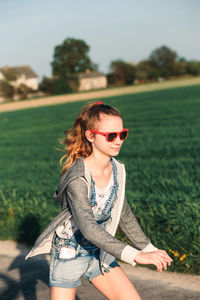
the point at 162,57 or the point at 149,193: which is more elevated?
the point at 162,57

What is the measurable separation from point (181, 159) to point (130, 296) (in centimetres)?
681

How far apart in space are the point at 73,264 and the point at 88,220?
1.38ft

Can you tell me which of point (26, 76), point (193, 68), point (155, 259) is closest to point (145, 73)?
point (193, 68)

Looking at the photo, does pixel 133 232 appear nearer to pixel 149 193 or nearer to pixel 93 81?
pixel 149 193

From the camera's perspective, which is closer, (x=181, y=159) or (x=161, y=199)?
(x=161, y=199)

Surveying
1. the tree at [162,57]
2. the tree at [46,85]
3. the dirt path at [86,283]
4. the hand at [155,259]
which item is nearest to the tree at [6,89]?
the tree at [46,85]

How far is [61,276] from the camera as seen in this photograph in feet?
8.45

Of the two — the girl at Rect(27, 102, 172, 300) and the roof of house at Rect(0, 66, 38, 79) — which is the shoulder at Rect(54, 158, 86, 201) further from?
the roof of house at Rect(0, 66, 38, 79)

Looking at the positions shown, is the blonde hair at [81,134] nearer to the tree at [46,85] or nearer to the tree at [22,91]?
the tree at [22,91]

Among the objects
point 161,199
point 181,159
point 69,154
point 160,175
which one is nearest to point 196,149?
point 181,159

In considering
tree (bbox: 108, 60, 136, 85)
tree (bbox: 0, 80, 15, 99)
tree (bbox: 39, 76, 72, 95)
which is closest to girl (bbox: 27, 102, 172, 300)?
tree (bbox: 39, 76, 72, 95)

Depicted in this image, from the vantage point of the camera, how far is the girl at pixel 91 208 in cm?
252

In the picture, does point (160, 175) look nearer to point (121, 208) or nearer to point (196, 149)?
point (196, 149)

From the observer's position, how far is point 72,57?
128 metres
